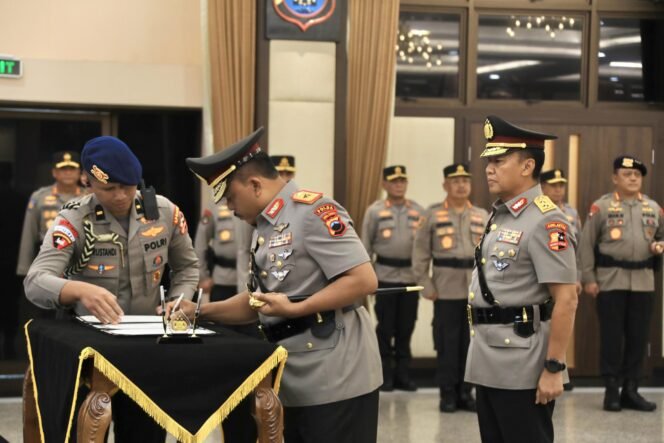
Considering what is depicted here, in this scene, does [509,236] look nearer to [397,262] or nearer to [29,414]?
[29,414]

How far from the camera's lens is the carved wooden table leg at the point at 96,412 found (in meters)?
2.72

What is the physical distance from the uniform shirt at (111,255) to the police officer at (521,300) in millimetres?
1173

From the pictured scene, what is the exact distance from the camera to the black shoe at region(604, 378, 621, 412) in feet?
22.3

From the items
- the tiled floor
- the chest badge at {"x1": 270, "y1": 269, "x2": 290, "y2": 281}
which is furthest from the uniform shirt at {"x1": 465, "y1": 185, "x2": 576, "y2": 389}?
the tiled floor

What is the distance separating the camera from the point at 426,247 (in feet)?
23.1

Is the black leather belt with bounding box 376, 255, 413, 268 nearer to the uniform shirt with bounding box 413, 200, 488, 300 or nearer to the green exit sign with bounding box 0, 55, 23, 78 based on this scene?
the uniform shirt with bounding box 413, 200, 488, 300

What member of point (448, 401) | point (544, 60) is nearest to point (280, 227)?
point (448, 401)

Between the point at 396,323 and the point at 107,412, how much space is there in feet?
16.1

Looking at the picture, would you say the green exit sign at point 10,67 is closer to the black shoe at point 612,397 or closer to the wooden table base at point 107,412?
the wooden table base at point 107,412

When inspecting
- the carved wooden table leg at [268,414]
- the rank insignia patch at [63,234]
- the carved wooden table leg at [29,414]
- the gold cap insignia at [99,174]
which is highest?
the gold cap insignia at [99,174]

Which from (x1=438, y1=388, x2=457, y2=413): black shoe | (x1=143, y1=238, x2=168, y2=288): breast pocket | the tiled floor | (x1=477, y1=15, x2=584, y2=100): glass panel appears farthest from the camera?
(x1=477, y1=15, x2=584, y2=100): glass panel

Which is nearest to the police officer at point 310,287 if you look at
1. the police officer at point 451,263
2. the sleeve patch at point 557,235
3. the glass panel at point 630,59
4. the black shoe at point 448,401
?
the sleeve patch at point 557,235

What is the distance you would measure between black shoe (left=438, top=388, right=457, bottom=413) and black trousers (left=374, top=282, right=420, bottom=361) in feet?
2.53

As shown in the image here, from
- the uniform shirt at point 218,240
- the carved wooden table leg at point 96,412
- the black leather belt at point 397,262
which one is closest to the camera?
the carved wooden table leg at point 96,412
